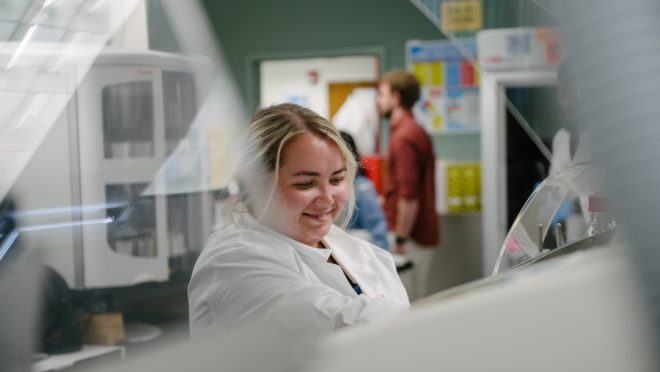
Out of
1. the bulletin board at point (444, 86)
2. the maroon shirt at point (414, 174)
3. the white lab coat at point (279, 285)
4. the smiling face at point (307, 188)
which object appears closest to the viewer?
the white lab coat at point (279, 285)

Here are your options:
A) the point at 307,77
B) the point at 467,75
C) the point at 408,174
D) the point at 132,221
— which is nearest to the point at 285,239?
the point at 132,221

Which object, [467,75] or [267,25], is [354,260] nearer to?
[267,25]

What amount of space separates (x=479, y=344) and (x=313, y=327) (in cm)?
20

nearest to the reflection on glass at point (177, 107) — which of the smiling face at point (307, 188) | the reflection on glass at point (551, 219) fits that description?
the smiling face at point (307, 188)

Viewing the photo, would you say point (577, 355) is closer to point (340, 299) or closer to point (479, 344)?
point (479, 344)

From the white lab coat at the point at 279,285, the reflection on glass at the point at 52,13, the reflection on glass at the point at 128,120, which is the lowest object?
the white lab coat at the point at 279,285

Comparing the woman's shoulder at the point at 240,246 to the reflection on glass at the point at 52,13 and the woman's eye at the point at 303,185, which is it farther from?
the reflection on glass at the point at 52,13

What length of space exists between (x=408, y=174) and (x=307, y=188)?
1.47 m

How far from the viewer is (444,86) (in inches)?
184

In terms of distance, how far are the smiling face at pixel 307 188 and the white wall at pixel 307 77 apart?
8 centimetres

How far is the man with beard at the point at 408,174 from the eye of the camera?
6.68ft

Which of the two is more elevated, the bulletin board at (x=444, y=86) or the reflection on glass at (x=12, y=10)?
the bulletin board at (x=444, y=86)

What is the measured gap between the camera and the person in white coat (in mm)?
785

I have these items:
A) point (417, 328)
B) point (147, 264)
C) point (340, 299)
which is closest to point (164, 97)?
point (147, 264)
